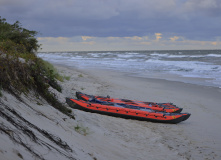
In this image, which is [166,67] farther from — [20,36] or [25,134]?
[25,134]

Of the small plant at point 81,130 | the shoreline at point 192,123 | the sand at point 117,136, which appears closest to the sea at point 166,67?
the shoreline at point 192,123

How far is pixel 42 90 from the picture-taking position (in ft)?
19.8

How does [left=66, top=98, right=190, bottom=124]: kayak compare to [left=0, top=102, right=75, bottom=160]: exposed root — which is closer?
[left=0, top=102, right=75, bottom=160]: exposed root

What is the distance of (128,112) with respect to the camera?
27.2ft

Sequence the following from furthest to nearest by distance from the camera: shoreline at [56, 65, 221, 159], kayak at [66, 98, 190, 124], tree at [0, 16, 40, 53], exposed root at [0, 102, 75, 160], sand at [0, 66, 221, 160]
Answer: tree at [0, 16, 40, 53] < kayak at [66, 98, 190, 124] < shoreline at [56, 65, 221, 159] < sand at [0, 66, 221, 160] < exposed root at [0, 102, 75, 160]

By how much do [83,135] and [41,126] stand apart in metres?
1.24

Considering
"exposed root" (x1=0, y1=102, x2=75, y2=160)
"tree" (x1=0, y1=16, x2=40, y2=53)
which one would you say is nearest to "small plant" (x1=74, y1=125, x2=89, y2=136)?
"exposed root" (x1=0, y1=102, x2=75, y2=160)

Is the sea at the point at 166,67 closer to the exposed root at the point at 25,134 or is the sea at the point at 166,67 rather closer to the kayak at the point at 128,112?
the kayak at the point at 128,112

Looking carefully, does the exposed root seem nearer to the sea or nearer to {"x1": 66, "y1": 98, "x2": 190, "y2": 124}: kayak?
{"x1": 66, "y1": 98, "x2": 190, "y2": 124}: kayak

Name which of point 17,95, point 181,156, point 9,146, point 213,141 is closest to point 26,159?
point 9,146

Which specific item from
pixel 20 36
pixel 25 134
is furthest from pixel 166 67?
pixel 25 134

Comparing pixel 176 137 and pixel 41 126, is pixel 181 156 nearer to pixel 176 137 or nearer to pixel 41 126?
pixel 176 137

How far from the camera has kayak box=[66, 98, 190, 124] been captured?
26.6 feet

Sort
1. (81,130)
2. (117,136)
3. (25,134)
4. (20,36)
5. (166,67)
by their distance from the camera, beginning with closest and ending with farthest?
(25,134), (81,130), (117,136), (20,36), (166,67)
